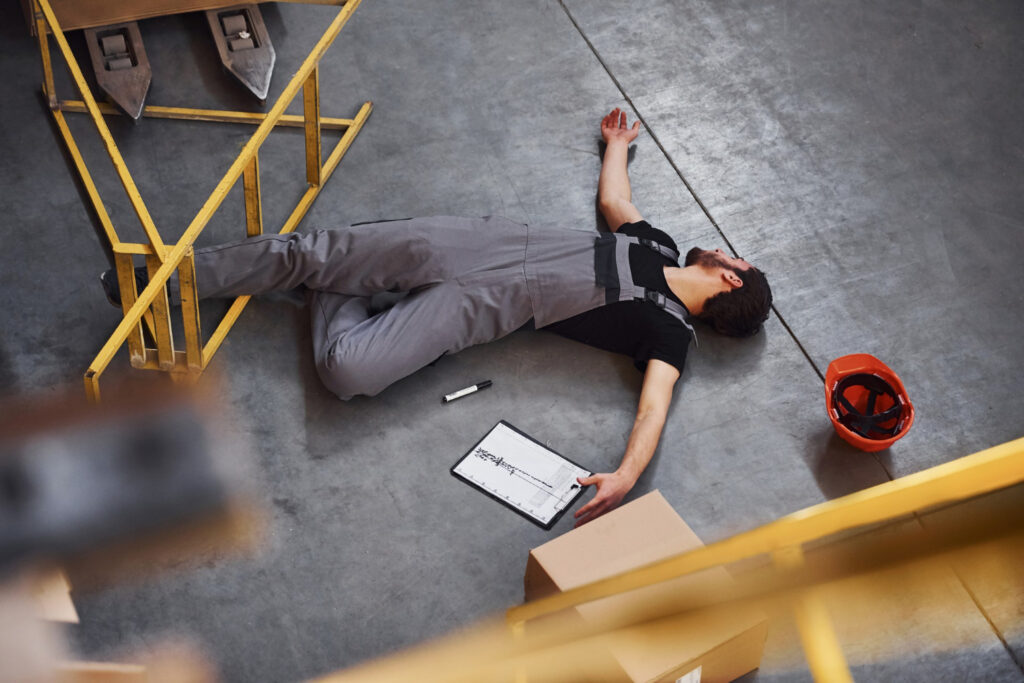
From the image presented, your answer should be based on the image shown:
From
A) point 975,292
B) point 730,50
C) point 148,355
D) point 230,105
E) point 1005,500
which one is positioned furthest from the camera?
point 730,50

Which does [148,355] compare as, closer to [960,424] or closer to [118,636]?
[118,636]

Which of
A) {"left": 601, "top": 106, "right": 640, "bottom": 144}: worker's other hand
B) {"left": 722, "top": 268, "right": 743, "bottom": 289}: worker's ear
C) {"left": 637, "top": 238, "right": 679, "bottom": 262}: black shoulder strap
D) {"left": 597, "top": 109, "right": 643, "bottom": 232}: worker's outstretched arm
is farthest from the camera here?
{"left": 601, "top": 106, "right": 640, "bottom": 144}: worker's other hand

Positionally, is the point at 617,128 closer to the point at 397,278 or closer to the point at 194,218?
the point at 397,278

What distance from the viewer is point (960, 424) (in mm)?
4316

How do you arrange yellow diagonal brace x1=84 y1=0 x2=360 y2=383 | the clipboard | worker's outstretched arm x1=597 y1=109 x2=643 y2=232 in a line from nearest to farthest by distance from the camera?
1. yellow diagonal brace x1=84 y1=0 x2=360 y2=383
2. the clipboard
3. worker's outstretched arm x1=597 y1=109 x2=643 y2=232

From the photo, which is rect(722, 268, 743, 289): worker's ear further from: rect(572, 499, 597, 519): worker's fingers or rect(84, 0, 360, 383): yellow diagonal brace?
rect(84, 0, 360, 383): yellow diagonal brace

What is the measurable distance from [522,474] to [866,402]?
156 centimetres

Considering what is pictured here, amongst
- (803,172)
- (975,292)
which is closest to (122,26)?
(803,172)

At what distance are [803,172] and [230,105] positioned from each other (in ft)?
9.96

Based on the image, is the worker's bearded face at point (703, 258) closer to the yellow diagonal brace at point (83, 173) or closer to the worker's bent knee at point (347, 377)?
the worker's bent knee at point (347, 377)

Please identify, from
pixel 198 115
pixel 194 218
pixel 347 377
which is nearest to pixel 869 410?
pixel 347 377

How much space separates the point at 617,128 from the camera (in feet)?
16.9

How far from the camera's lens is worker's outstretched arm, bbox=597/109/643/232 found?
473cm

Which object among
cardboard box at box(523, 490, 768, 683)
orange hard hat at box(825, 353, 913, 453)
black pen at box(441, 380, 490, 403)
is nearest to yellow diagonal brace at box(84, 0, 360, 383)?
black pen at box(441, 380, 490, 403)
